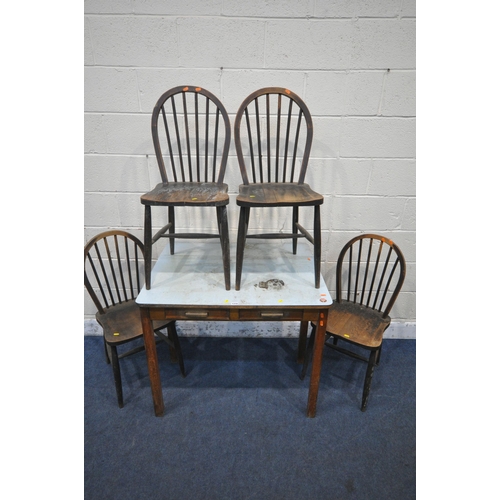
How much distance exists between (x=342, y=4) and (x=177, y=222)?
1.50m

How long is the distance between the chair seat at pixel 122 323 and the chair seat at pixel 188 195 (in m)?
0.65

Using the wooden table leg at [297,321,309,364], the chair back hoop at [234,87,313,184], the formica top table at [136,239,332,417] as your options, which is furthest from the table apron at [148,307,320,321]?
the chair back hoop at [234,87,313,184]

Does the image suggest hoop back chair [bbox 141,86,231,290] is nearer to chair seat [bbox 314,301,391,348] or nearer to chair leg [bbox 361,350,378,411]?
chair seat [bbox 314,301,391,348]

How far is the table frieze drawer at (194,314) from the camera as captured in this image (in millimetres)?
1540

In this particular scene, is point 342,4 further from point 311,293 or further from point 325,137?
point 311,293

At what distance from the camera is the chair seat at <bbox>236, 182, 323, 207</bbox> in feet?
4.93

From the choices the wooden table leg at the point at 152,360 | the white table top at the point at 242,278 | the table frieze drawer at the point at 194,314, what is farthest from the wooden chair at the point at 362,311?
the wooden table leg at the point at 152,360

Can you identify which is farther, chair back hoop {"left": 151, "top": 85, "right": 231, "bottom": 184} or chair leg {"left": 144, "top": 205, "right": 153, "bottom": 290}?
chair back hoop {"left": 151, "top": 85, "right": 231, "bottom": 184}

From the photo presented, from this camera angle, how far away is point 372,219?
216 cm

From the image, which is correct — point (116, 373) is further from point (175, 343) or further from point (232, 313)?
point (232, 313)

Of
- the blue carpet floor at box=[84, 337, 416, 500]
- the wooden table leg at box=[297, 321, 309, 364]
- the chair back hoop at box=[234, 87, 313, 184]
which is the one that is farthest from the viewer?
the wooden table leg at box=[297, 321, 309, 364]

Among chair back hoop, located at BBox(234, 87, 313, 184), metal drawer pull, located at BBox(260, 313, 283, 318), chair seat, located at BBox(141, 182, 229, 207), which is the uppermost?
chair back hoop, located at BBox(234, 87, 313, 184)

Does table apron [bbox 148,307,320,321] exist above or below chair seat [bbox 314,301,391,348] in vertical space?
above
